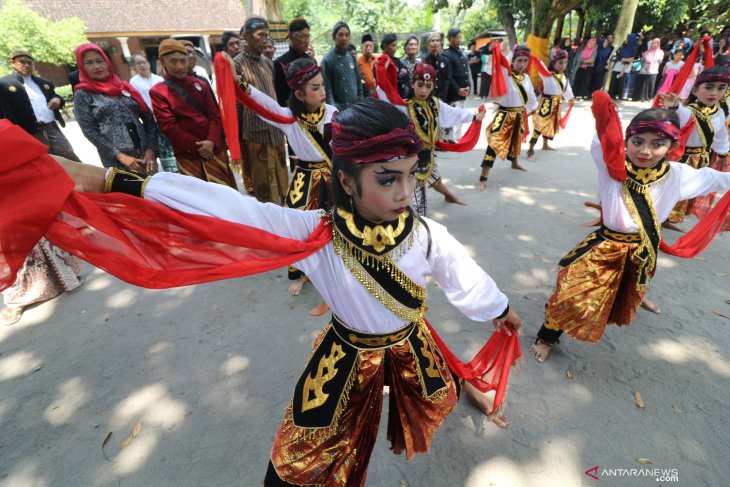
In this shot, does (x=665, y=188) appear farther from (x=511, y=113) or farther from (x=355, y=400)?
(x=511, y=113)

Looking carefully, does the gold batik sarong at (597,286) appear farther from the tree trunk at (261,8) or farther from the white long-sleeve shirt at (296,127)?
the tree trunk at (261,8)

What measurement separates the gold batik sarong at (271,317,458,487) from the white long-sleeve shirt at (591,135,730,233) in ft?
5.36

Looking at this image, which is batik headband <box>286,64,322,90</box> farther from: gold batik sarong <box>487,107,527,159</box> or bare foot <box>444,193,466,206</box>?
gold batik sarong <box>487,107,527,159</box>

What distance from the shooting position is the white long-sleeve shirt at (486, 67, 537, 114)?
6031 millimetres

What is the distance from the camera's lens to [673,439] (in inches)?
89.0

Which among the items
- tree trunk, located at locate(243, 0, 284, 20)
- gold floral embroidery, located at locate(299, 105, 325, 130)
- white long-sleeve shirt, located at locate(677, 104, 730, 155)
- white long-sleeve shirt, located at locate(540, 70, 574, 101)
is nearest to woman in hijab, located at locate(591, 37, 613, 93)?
white long-sleeve shirt, located at locate(540, 70, 574, 101)

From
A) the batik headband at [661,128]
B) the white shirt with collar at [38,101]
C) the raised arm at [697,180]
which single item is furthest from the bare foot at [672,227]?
the white shirt with collar at [38,101]

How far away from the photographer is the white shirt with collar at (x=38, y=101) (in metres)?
5.17

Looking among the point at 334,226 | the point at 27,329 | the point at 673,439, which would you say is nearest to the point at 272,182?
the point at 27,329

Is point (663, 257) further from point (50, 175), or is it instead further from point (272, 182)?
point (50, 175)

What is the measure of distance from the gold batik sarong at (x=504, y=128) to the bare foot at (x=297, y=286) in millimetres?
3922

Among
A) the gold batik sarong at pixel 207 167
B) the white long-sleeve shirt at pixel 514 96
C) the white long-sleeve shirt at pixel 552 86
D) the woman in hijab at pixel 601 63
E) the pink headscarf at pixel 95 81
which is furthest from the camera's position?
the woman in hijab at pixel 601 63

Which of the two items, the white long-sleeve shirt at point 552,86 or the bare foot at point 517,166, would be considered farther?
the white long-sleeve shirt at point 552,86

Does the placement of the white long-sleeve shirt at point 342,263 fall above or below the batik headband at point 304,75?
below
